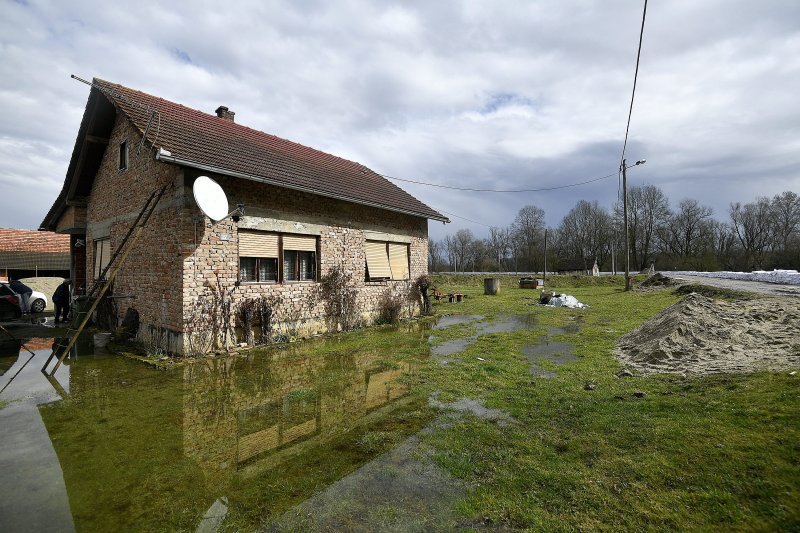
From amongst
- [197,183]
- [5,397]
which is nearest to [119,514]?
[5,397]

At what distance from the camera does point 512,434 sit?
158 inches

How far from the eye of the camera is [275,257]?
9.83m

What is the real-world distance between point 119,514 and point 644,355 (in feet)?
25.2

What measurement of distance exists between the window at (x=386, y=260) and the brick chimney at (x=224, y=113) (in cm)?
729

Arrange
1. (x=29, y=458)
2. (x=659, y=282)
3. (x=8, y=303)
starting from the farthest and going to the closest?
(x=659, y=282) < (x=8, y=303) < (x=29, y=458)

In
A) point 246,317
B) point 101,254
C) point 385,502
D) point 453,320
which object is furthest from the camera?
point 453,320

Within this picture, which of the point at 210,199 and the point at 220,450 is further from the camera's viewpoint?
the point at 210,199

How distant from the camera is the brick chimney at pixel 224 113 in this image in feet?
45.8

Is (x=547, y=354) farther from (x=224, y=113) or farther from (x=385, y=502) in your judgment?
(x=224, y=113)

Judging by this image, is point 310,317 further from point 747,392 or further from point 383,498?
point 747,392

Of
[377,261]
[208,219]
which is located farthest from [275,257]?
[377,261]

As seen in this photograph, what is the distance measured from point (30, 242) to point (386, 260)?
23.0 m

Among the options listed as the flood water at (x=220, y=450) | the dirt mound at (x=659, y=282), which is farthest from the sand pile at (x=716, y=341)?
the dirt mound at (x=659, y=282)

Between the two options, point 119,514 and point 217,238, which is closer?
point 119,514
